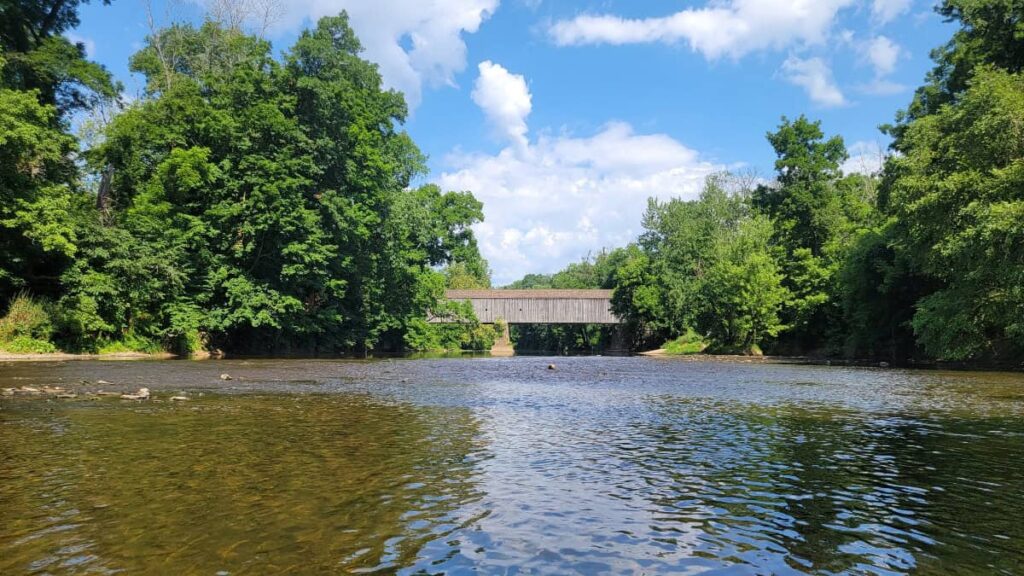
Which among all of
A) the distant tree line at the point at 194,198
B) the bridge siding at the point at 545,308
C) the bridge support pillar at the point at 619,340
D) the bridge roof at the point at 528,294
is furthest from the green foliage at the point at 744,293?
the distant tree line at the point at 194,198

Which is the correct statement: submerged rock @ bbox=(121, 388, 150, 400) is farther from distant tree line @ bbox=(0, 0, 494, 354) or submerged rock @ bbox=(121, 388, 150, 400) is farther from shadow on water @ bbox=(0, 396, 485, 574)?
distant tree line @ bbox=(0, 0, 494, 354)

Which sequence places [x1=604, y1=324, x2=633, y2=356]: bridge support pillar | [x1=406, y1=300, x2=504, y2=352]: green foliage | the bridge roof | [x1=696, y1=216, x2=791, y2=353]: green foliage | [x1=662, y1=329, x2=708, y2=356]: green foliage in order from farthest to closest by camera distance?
[x1=604, y1=324, x2=633, y2=356]: bridge support pillar < the bridge roof < [x1=662, y1=329, x2=708, y2=356]: green foliage < [x1=406, y1=300, x2=504, y2=352]: green foliage < [x1=696, y1=216, x2=791, y2=353]: green foliage

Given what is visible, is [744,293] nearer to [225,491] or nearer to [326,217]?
[326,217]

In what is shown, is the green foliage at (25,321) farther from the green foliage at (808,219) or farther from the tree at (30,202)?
the green foliage at (808,219)

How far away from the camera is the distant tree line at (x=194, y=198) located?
3684 cm

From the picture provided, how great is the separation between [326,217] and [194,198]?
30.9ft

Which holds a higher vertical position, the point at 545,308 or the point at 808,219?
Result: the point at 808,219

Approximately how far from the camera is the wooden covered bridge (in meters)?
98.1

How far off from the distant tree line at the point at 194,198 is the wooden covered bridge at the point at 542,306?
38977 mm

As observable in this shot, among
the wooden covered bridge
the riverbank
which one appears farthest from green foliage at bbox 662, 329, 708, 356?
the riverbank

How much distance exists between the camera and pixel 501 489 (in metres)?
8.81

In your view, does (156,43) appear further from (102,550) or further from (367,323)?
(102,550)

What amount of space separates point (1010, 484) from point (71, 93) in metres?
57.4

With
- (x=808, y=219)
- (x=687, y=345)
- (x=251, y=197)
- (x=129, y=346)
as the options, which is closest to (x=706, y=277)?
(x=687, y=345)
